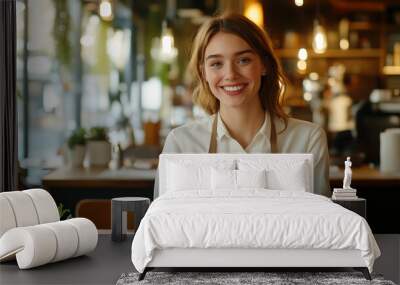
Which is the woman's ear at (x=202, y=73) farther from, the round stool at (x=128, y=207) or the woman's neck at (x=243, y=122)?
the round stool at (x=128, y=207)

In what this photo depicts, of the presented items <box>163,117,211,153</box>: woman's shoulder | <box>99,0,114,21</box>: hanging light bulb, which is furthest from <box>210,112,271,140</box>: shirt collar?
<box>99,0,114,21</box>: hanging light bulb

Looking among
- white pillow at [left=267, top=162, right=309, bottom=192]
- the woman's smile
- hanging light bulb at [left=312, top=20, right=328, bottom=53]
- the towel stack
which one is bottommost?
the towel stack

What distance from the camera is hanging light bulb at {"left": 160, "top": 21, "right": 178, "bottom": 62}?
842 centimetres

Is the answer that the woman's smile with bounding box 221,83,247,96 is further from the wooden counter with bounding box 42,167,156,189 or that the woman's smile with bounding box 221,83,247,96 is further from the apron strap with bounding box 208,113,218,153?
the wooden counter with bounding box 42,167,156,189

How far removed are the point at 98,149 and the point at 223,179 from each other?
259 cm

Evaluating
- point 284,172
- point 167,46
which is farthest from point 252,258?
point 167,46

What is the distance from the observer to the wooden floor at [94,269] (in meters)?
4.59

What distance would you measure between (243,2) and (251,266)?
14.8 feet

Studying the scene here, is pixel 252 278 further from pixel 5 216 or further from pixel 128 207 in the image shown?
pixel 5 216

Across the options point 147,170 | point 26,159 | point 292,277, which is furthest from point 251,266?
point 26,159

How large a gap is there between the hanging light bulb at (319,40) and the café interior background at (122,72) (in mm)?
20

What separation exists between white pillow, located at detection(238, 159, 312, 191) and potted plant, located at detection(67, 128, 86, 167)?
252 cm

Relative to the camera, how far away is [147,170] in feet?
25.3

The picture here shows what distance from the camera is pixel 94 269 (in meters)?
4.87
